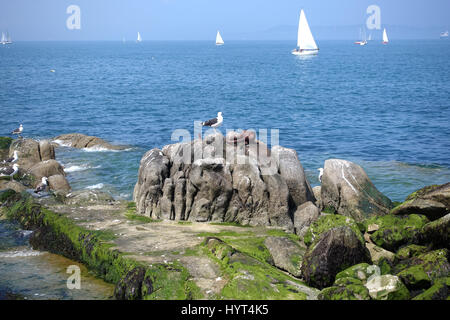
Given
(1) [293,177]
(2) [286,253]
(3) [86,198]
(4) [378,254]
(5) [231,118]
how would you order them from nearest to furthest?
(2) [286,253], (4) [378,254], (1) [293,177], (3) [86,198], (5) [231,118]

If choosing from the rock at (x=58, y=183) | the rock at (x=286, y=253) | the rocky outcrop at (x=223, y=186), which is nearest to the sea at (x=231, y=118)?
the rock at (x=58, y=183)

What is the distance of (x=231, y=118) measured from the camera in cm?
4656

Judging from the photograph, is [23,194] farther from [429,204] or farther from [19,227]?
[429,204]

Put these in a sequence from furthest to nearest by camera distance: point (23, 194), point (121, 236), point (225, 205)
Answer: point (23, 194), point (225, 205), point (121, 236)

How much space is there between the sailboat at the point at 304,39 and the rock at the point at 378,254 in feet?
367

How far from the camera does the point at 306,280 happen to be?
13.0 meters

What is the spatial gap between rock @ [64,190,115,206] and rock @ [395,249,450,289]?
40.9 feet

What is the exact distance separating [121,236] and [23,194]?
7.17m

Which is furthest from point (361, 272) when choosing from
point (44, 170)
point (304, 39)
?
point (304, 39)

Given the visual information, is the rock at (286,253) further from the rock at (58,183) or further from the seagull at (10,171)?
the seagull at (10,171)

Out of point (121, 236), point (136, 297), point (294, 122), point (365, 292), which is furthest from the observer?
point (294, 122)

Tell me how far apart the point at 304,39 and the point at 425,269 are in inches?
5181

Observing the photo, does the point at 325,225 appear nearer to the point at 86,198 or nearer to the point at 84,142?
the point at 86,198
